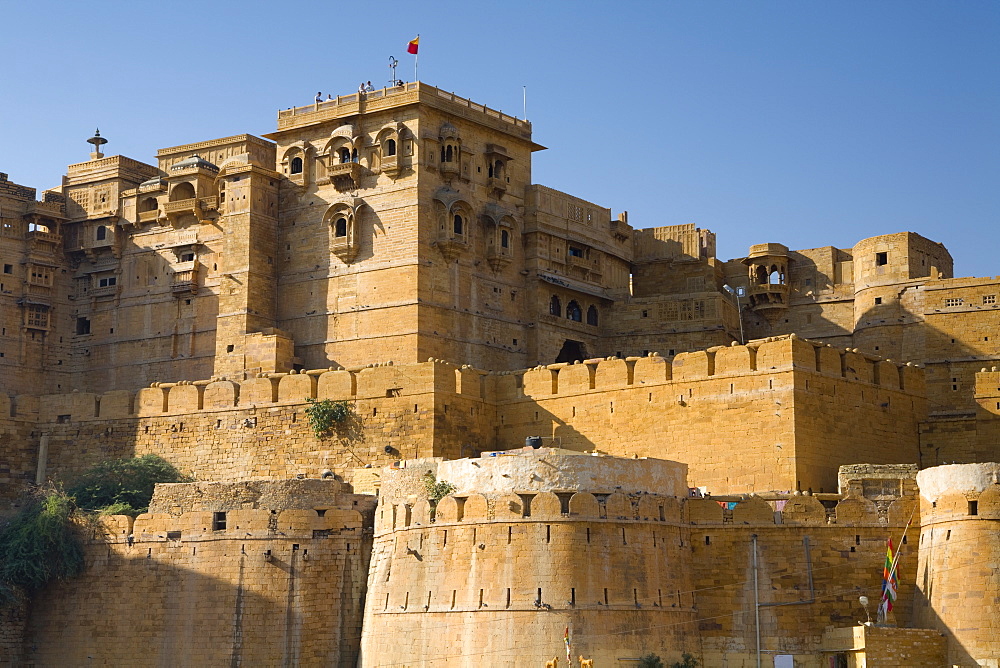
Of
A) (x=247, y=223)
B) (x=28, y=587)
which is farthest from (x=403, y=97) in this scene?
(x=28, y=587)

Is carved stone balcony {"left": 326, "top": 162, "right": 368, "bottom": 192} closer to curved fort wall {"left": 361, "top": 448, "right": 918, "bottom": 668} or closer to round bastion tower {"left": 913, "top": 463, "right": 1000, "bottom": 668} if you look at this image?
curved fort wall {"left": 361, "top": 448, "right": 918, "bottom": 668}

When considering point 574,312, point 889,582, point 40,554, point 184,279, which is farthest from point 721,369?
point 184,279

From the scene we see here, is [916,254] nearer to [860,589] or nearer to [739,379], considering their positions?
[739,379]

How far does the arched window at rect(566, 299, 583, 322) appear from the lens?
2208 inches

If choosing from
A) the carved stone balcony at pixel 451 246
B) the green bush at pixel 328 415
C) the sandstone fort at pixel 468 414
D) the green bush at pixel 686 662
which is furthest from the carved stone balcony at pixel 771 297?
the green bush at pixel 686 662

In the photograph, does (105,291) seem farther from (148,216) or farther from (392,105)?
(392,105)

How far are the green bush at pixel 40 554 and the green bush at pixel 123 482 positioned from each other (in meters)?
2.11

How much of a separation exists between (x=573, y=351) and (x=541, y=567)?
21222mm

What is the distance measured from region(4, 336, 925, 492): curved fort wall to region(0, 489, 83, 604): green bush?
6132 millimetres

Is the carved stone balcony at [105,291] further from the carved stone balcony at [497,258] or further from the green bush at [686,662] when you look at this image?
the green bush at [686,662]

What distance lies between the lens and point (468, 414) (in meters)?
47.4

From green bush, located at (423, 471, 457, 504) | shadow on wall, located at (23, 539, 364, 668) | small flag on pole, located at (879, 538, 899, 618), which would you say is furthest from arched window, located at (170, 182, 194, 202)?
small flag on pole, located at (879, 538, 899, 618)

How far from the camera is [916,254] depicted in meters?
55.5

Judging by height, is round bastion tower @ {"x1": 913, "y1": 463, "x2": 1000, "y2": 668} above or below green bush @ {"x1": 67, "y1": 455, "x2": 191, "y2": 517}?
below
